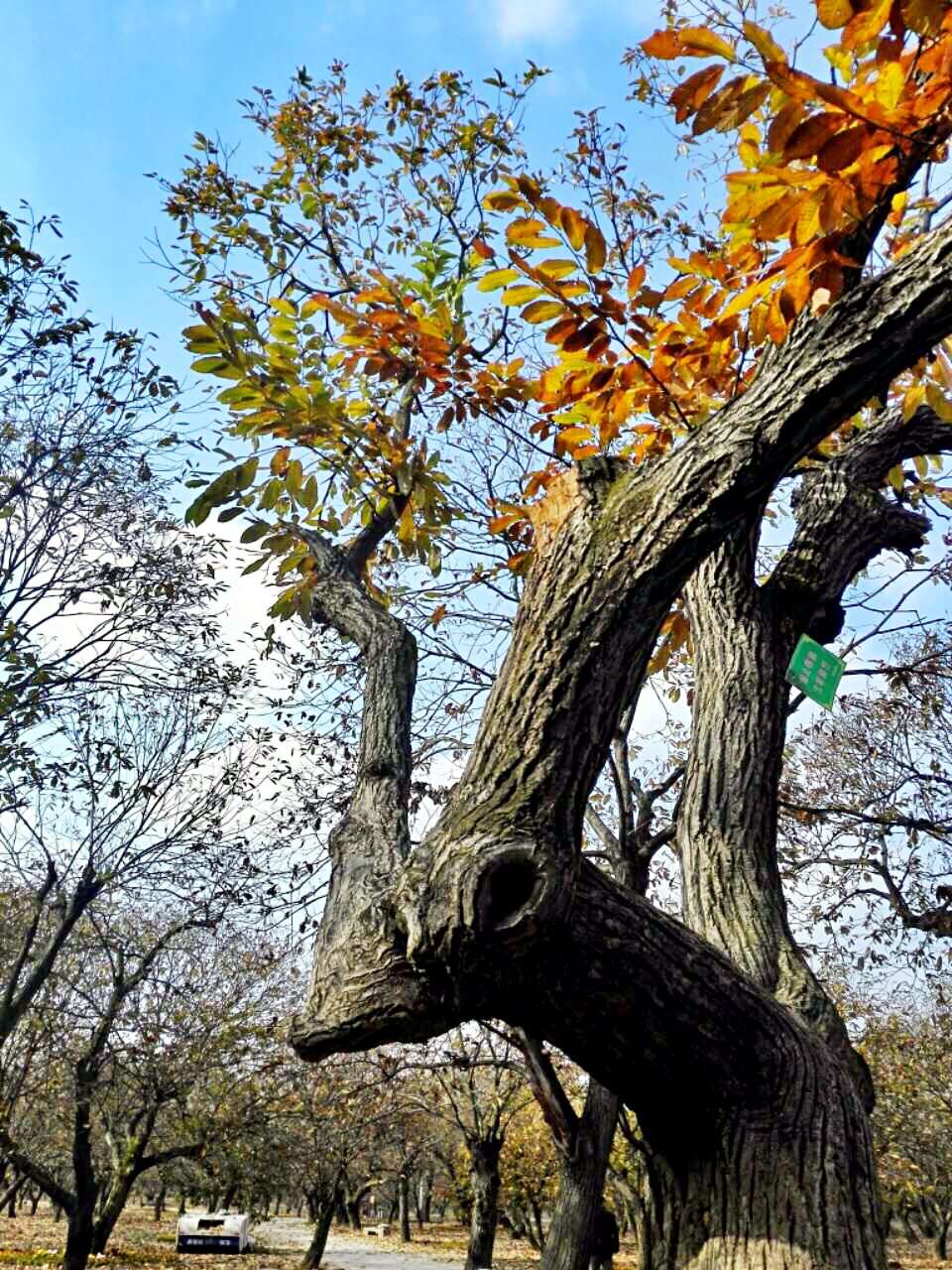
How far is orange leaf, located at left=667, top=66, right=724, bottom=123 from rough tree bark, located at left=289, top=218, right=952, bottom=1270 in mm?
527

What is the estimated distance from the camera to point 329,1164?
82.5 ft

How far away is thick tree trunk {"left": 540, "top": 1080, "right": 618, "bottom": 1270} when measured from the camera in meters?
5.25

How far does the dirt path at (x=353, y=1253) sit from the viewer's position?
23031 mm

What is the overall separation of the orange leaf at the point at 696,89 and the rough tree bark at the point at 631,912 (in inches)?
20.7

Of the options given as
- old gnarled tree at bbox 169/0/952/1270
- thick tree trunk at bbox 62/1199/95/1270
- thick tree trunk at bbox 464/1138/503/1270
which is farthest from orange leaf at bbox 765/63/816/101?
thick tree trunk at bbox 464/1138/503/1270

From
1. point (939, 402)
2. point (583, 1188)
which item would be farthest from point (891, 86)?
point (583, 1188)

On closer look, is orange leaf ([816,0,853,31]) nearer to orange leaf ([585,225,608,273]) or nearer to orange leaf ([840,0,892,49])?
orange leaf ([840,0,892,49])

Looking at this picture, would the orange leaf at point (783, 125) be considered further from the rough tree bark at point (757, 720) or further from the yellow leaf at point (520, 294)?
the rough tree bark at point (757, 720)

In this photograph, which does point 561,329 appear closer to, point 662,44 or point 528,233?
point 528,233

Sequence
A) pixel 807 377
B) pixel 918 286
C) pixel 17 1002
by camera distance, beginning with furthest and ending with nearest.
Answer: pixel 17 1002 → pixel 807 377 → pixel 918 286

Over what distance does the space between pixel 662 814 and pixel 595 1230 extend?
2752 mm

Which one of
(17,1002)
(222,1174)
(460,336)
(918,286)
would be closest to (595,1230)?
(460,336)

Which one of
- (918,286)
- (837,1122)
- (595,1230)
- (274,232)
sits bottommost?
(595,1230)

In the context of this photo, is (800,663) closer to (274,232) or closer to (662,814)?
(274,232)
